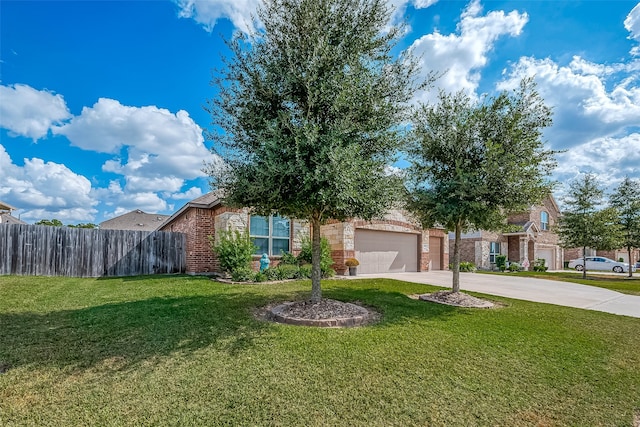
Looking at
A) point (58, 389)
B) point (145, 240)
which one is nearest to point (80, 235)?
point (145, 240)

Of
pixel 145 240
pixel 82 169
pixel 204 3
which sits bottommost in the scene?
pixel 145 240

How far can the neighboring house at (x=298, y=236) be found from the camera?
12336 mm

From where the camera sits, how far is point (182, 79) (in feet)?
33.7

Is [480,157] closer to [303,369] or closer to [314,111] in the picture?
[314,111]

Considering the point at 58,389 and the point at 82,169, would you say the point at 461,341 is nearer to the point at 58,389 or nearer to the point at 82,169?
the point at 58,389

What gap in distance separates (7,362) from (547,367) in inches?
269

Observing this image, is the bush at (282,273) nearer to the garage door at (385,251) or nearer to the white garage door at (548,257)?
the garage door at (385,251)

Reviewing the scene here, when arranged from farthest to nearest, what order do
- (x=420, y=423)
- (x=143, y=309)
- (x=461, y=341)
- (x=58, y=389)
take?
(x=143, y=309), (x=461, y=341), (x=58, y=389), (x=420, y=423)

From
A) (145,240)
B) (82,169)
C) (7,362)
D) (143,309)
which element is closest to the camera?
(7,362)

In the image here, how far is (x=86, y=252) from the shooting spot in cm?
1194

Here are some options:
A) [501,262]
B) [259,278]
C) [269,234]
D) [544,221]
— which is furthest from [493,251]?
[259,278]

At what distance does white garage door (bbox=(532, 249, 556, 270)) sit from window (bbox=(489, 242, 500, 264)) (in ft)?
19.7

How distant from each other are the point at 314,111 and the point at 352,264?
27.7 ft

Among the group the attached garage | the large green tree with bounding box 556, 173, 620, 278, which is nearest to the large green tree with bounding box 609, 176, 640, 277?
the large green tree with bounding box 556, 173, 620, 278
